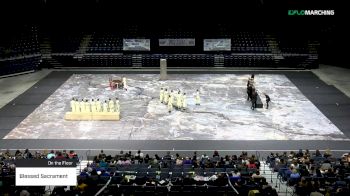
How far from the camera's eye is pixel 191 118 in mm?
27406

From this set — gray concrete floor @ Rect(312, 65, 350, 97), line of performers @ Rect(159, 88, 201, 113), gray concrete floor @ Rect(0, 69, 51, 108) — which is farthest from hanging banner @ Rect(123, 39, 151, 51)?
line of performers @ Rect(159, 88, 201, 113)

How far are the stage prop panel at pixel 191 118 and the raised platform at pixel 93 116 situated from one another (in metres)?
0.31

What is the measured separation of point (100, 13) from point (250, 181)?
34.5 metres

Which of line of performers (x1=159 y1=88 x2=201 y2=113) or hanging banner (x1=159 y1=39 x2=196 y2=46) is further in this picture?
hanging banner (x1=159 y1=39 x2=196 y2=46)

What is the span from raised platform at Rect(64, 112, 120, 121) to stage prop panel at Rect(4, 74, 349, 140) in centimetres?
31

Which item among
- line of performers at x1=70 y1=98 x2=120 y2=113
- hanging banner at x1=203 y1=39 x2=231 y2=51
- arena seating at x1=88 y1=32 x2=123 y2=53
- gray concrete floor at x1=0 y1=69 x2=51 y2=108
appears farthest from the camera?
arena seating at x1=88 y1=32 x2=123 y2=53

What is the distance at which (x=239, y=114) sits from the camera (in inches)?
1104

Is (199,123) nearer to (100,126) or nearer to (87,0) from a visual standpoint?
(100,126)

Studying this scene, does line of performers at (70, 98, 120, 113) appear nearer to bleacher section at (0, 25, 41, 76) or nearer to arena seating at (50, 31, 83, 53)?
bleacher section at (0, 25, 41, 76)

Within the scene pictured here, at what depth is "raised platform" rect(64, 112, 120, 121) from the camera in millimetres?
27047

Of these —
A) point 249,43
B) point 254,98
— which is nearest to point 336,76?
point 249,43

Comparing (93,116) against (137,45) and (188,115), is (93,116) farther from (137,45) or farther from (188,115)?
(137,45)

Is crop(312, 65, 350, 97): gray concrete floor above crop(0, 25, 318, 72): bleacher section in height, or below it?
below

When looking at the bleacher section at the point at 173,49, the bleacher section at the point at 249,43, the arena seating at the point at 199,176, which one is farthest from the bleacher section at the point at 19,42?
the arena seating at the point at 199,176
